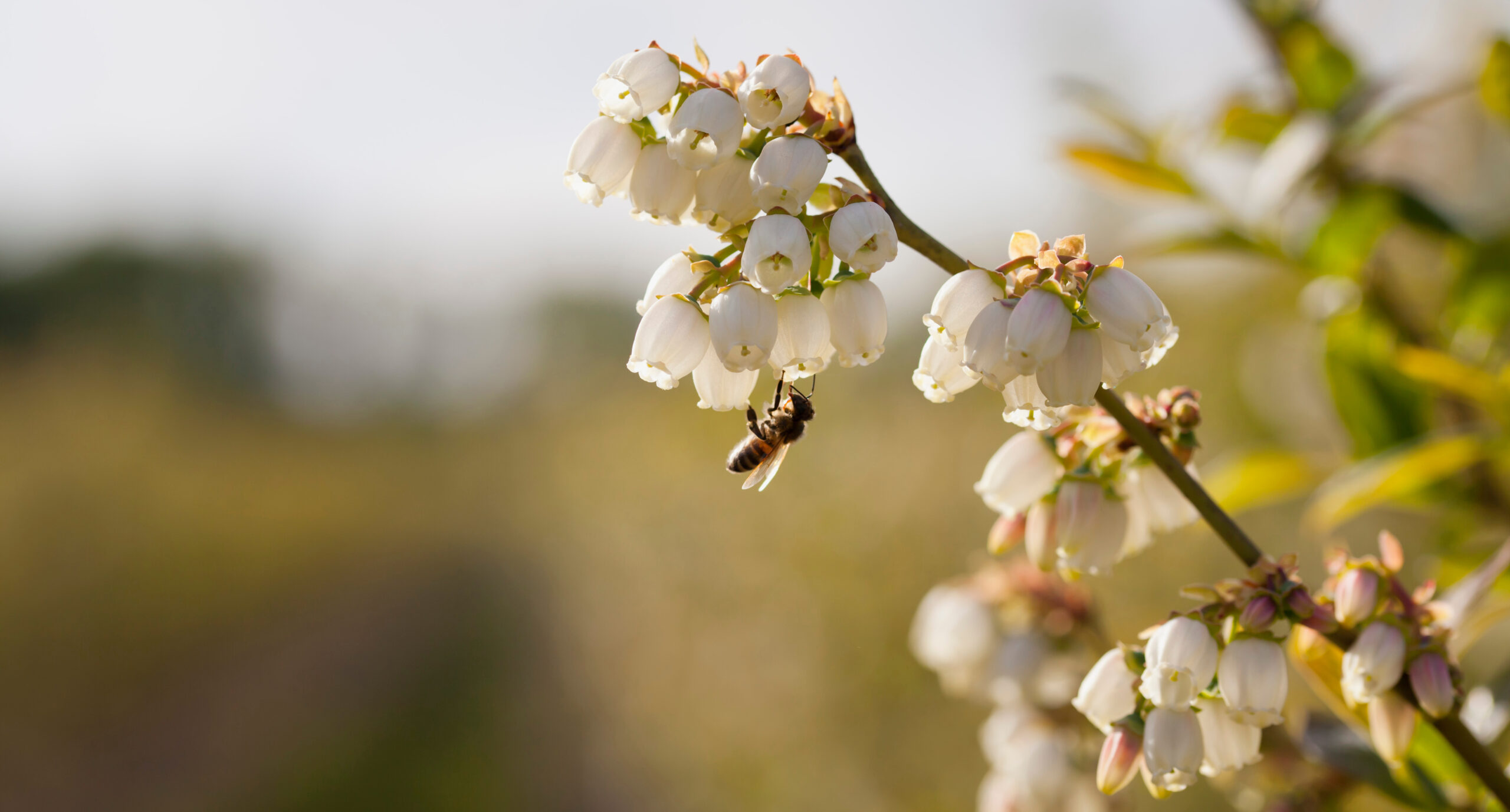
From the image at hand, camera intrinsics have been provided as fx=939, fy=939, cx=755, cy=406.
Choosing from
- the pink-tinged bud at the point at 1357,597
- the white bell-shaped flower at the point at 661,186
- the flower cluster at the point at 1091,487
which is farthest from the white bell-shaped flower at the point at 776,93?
the pink-tinged bud at the point at 1357,597

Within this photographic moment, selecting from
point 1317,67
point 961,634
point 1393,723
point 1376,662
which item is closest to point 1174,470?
point 1376,662

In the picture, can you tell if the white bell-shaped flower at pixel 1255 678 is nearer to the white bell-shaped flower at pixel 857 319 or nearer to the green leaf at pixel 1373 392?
the white bell-shaped flower at pixel 857 319

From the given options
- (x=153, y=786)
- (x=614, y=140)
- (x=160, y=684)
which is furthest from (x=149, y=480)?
(x=614, y=140)

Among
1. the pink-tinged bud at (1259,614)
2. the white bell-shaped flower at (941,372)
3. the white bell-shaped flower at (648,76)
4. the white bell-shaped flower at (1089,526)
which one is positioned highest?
the white bell-shaped flower at (648,76)

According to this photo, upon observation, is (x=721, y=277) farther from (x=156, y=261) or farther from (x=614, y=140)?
(x=156, y=261)

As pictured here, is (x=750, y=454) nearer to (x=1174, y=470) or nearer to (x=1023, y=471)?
(x=1023, y=471)
